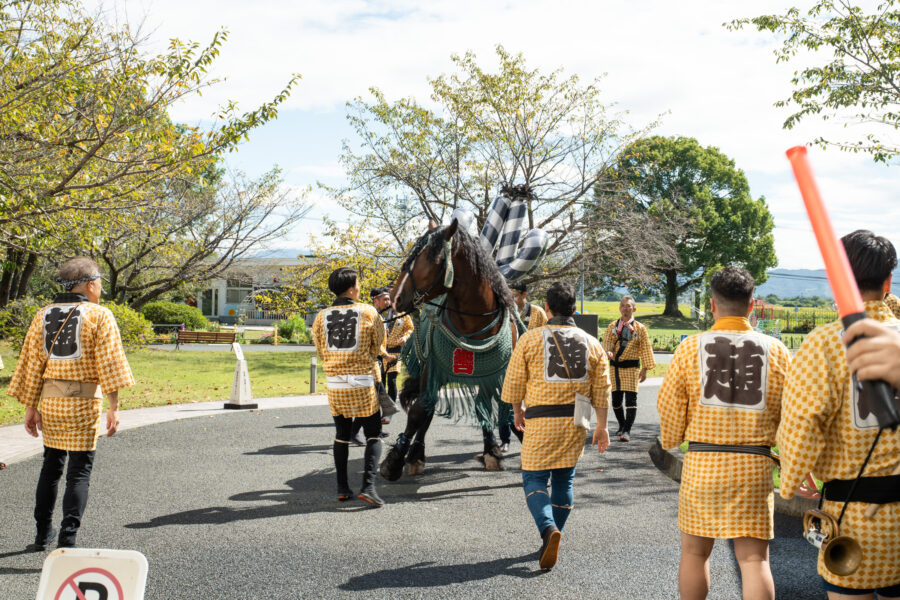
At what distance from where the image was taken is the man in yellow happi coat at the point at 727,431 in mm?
2879

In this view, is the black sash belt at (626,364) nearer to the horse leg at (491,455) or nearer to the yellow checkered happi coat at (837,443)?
the horse leg at (491,455)

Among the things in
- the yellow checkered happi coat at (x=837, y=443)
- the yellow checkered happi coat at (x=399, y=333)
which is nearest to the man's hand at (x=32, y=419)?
the yellow checkered happi coat at (x=837, y=443)

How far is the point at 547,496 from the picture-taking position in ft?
13.4

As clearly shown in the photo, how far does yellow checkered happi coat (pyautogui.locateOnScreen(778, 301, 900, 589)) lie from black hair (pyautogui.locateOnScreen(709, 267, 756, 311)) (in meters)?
0.84

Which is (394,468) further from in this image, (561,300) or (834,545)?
(834,545)

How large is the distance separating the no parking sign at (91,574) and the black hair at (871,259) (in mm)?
2688

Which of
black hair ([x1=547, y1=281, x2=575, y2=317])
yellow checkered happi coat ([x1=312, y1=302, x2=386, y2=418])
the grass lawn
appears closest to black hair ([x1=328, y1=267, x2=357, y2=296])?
yellow checkered happi coat ([x1=312, y1=302, x2=386, y2=418])

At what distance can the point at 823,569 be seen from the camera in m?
2.20

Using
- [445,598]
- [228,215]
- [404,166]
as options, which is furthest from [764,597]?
[228,215]

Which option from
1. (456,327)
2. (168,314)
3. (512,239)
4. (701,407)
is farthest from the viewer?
(168,314)

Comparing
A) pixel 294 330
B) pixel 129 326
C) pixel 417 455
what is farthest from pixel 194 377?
pixel 294 330

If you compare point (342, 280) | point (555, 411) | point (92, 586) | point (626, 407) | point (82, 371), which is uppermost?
point (342, 280)

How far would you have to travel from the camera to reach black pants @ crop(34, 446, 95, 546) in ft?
13.3

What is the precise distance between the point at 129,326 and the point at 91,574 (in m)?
14.9
